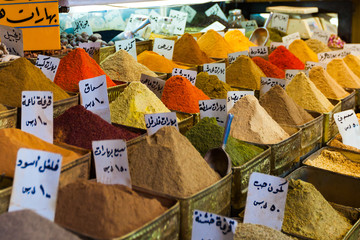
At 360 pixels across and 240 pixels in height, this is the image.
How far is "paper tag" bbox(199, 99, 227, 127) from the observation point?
5.59ft

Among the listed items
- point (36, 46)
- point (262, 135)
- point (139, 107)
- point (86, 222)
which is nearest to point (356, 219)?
point (262, 135)

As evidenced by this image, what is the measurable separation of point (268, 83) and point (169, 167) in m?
1.05

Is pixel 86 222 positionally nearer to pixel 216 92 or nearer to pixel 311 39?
pixel 216 92

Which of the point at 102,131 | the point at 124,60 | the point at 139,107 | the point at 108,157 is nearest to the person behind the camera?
the point at 108,157

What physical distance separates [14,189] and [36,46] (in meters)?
1.08

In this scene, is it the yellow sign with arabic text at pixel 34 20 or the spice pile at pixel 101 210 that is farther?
the yellow sign with arabic text at pixel 34 20

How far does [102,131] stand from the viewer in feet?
4.64

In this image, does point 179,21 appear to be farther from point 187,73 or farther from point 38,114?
point 38,114

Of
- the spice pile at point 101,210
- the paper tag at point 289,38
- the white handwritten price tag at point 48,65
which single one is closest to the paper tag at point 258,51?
the paper tag at point 289,38

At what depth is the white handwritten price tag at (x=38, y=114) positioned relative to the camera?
4.51 ft

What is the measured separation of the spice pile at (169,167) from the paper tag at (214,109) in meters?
0.39

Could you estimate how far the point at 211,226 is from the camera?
109cm

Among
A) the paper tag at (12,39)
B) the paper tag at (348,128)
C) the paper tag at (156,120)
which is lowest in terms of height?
the paper tag at (348,128)

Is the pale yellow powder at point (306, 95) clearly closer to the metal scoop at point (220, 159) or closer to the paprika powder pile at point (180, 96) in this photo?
the paprika powder pile at point (180, 96)
